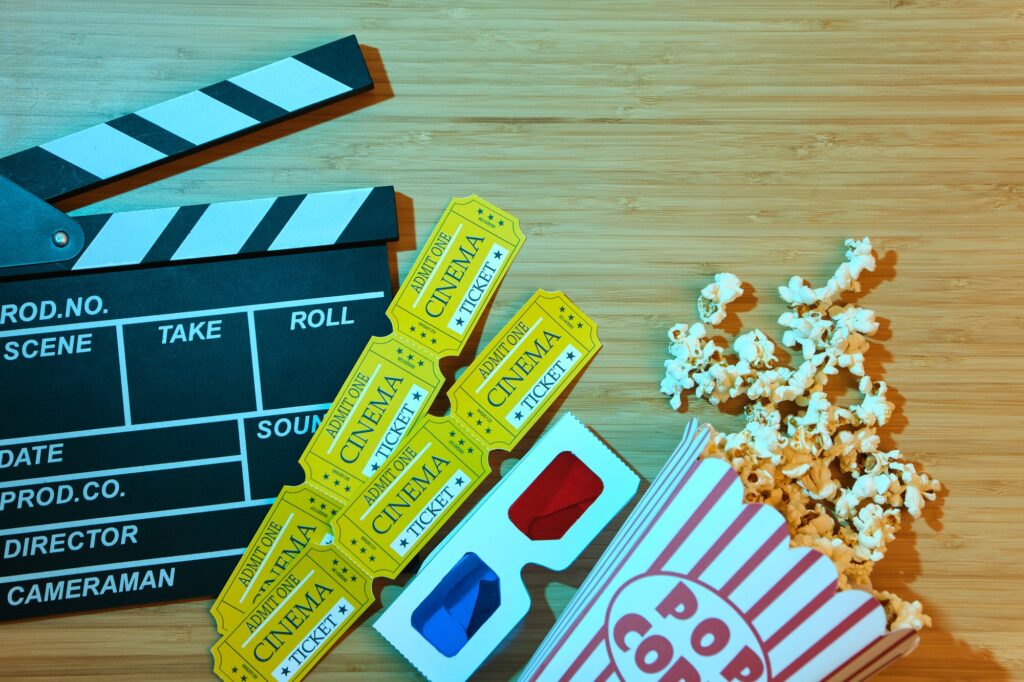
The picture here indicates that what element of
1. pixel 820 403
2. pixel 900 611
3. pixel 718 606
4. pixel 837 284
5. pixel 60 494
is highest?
pixel 837 284

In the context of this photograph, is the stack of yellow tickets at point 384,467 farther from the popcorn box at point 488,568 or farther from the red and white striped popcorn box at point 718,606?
the red and white striped popcorn box at point 718,606

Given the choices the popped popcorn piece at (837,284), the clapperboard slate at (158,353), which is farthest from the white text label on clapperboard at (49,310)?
the popped popcorn piece at (837,284)

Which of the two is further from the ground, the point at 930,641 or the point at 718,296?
the point at 718,296

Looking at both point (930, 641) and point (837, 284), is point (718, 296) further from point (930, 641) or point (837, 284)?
point (930, 641)

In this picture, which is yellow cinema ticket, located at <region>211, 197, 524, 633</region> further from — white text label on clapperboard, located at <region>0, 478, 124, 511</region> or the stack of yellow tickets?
white text label on clapperboard, located at <region>0, 478, 124, 511</region>

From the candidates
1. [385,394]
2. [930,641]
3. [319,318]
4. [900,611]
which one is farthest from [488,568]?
[930,641]

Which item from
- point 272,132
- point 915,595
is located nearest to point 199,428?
point 272,132
